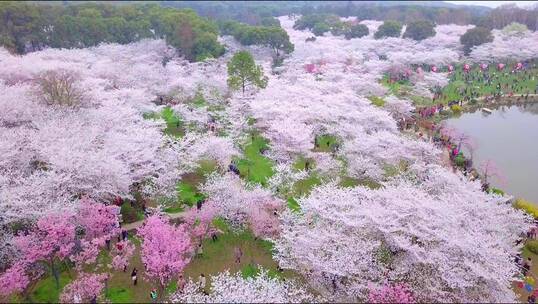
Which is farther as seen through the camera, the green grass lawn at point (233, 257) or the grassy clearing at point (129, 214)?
the grassy clearing at point (129, 214)

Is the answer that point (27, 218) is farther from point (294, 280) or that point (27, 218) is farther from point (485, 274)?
point (485, 274)

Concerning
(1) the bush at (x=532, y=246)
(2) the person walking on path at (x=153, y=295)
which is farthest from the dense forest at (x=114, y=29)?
(1) the bush at (x=532, y=246)

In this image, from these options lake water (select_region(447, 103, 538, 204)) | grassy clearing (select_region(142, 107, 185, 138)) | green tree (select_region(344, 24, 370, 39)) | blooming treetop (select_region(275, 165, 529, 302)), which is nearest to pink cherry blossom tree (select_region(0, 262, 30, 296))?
blooming treetop (select_region(275, 165, 529, 302))

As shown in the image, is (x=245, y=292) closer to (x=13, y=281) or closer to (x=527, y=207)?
(x=13, y=281)

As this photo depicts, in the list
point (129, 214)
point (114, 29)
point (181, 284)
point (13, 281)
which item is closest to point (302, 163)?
point (129, 214)

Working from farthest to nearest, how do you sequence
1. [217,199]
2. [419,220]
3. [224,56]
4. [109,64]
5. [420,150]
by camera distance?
[224,56], [109,64], [420,150], [217,199], [419,220]

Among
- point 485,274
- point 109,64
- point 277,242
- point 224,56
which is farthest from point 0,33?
point 485,274

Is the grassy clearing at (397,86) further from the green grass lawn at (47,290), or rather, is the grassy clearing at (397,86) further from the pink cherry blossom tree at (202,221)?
the green grass lawn at (47,290)
